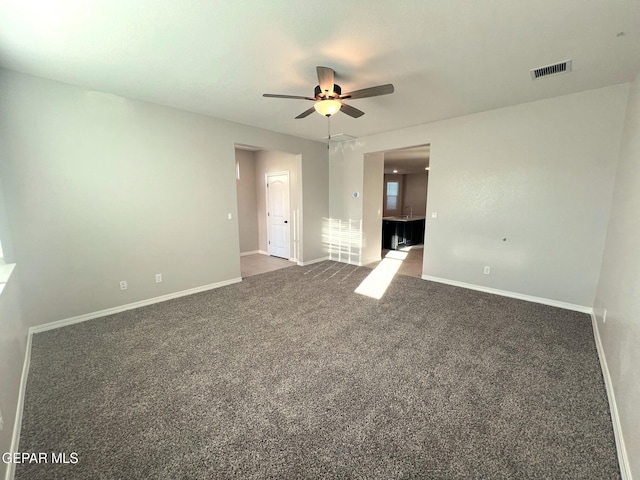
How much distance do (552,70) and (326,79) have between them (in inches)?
90.4

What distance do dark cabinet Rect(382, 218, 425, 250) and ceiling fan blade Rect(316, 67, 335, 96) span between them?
524cm

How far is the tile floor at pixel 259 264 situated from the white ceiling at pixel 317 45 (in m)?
3.17

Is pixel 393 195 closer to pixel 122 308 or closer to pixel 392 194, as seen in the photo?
pixel 392 194

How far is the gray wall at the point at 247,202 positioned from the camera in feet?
21.3

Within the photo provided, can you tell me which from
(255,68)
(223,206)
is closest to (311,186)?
(223,206)

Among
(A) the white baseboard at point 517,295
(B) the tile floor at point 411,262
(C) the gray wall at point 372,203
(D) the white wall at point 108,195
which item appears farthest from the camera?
(C) the gray wall at point 372,203

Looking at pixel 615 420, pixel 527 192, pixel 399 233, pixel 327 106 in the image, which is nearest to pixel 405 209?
pixel 399 233

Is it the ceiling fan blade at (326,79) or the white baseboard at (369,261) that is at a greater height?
the ceiling fan blade at (326,79)

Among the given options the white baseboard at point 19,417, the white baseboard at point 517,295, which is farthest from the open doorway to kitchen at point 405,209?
the white baseboard at point 19,417

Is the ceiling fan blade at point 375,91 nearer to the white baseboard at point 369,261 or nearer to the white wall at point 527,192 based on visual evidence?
the white wall at point 527,192

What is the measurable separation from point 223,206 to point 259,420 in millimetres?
3352

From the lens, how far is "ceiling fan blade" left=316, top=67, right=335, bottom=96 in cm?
221

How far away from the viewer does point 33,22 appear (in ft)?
6.23

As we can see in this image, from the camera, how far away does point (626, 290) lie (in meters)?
1.94
